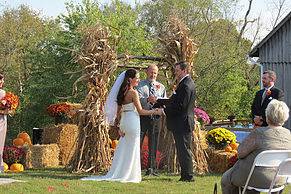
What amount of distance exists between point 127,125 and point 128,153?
50cm

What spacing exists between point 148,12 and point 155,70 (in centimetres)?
3470

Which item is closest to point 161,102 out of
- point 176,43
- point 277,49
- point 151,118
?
point 151,118

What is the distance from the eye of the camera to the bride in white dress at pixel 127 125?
11289 mm

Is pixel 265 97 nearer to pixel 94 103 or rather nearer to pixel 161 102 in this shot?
pixel 161 102

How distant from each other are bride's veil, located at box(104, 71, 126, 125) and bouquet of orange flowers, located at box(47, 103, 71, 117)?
516 centimetres

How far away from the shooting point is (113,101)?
38.4ft

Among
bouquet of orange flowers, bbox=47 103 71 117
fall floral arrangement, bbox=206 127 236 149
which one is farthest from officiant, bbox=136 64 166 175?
bouquet of orange flowers, bbox=47 103 71 117

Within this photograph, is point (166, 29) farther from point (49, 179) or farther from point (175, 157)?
point (49, 179)

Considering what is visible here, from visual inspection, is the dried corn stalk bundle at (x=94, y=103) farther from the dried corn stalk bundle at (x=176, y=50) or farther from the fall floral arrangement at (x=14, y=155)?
the fall floral arrangement at (x=14, y=155)

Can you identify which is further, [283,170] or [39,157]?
[39,157]

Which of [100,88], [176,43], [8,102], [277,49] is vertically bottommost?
[8,102]

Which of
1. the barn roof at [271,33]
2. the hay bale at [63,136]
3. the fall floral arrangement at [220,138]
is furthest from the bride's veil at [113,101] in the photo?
the barn roof at [271,33]

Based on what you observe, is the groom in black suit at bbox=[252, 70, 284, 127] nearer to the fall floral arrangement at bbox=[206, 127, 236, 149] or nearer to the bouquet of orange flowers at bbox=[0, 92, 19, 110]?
the fall floral arrangement at bbox=[206, 127, 236, 149]

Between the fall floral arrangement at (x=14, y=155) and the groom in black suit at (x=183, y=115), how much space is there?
4435mm
